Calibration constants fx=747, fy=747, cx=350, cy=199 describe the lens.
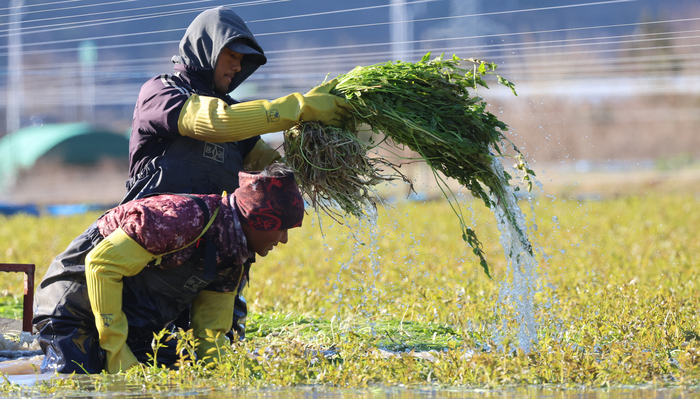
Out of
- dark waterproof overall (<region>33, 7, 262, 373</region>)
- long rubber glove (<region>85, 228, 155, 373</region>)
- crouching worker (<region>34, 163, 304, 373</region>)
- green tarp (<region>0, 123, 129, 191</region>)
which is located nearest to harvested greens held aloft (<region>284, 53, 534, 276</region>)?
crouching worker (<region>34, 163, 304, 373</region>)

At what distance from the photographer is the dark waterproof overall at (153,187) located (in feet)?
11.4

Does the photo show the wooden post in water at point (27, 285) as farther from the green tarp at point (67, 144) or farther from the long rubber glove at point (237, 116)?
the green tarp at point (67, 144)

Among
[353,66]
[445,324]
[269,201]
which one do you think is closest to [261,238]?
[269,201]

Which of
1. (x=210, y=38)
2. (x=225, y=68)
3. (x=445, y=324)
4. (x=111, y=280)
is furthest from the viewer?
(x=445, y=324)

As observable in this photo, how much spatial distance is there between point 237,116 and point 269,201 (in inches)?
15.9

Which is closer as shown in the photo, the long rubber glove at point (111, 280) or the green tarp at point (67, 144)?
the long rubber glove at point (111, 280)

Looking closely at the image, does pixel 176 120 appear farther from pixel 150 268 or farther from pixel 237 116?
pixel 150 268

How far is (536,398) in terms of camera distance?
2.69m

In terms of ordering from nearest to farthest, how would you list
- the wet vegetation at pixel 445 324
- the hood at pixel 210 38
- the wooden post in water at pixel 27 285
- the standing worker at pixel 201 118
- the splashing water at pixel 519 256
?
1. the wet vegetation at pixel 445 324
2. the standing worker at pixel 201 118
3. the hood at pixel 210 38
4. the splashing water at pixel 519 256
5. the wooden post in water at pixel 27 285

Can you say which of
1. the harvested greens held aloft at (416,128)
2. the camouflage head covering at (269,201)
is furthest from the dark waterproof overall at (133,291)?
the harvested greens held aloft at (416,128)

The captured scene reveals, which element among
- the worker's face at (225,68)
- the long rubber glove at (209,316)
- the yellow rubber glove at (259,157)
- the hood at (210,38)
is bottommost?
the long rubber glove at (209,316)

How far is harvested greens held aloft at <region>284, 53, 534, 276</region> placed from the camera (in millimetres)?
3598

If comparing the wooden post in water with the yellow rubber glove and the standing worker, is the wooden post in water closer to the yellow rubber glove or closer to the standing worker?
the standing worker

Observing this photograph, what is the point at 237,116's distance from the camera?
3.32 metres
